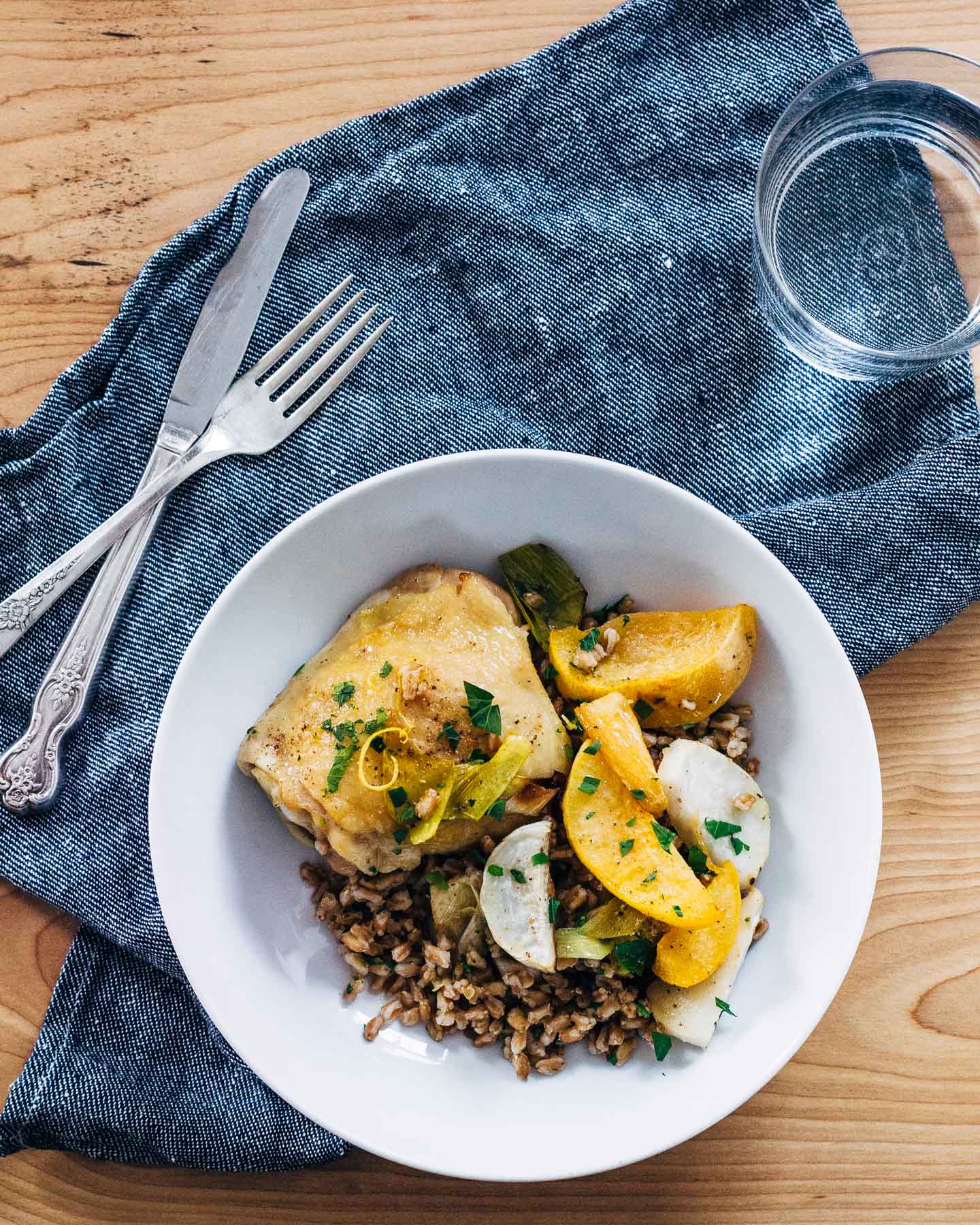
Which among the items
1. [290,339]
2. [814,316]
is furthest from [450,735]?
[814,316]

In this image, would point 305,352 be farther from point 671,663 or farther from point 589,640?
point 671,663

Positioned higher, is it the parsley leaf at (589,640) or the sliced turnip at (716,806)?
the parsley leaf at (589,640)

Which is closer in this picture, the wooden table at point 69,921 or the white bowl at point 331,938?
the white bowl at point 331,938

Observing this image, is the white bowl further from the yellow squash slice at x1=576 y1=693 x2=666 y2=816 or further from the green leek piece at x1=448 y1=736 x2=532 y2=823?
the green leek piece at x1=448 y1=736 x2=532 y2=823

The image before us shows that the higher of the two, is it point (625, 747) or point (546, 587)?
point (546, 587)

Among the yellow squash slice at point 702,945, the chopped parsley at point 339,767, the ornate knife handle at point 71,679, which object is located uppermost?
the ornate knife handle at point 71,679

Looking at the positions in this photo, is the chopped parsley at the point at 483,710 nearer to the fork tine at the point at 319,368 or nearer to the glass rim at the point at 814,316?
the fork tine at the point at 319,368

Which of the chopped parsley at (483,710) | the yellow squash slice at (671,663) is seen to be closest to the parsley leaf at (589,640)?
the yellow squash slice at (671,663)
